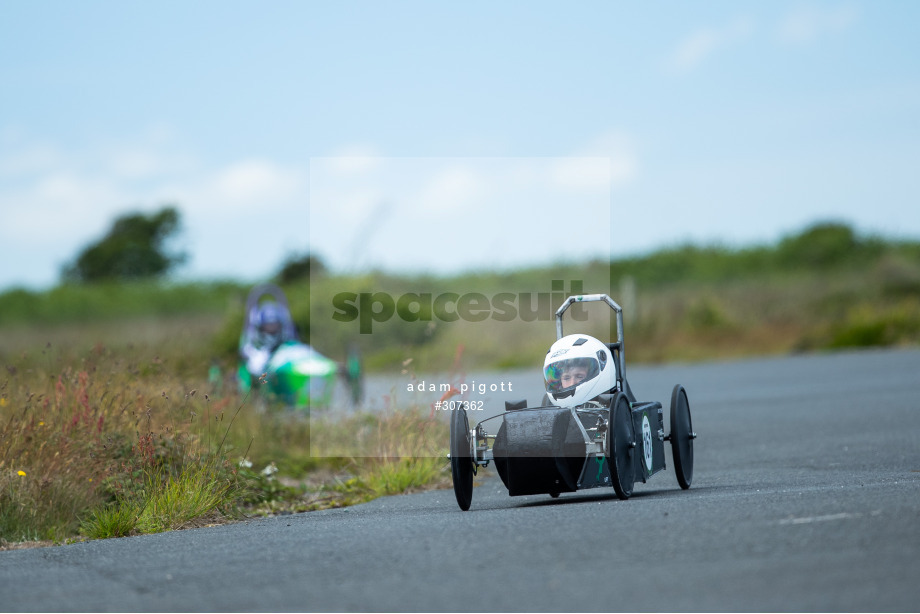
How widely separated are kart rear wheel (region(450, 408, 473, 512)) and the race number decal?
139cm

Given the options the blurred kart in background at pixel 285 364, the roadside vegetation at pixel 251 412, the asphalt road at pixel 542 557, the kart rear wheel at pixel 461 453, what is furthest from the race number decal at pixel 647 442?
the blurred kart in background at pixel 285 364

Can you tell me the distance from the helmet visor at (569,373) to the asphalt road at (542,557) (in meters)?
0.87

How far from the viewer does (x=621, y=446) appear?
27.0 ft

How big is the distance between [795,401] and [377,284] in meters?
19.2

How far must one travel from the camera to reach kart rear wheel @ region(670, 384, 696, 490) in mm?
9570

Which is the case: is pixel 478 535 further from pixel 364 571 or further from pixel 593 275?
pixel 593 275

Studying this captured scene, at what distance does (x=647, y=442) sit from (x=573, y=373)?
2.80 feet

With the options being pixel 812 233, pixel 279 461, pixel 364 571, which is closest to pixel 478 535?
pixel 364 571

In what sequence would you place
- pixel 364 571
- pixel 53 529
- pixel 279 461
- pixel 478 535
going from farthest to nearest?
pixel 279 461, pixel 53 529, pixel 478 535, pixel 364 571

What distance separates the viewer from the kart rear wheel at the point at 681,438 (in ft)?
31.4

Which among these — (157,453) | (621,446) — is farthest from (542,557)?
(157,453)

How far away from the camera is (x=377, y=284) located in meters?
35.9

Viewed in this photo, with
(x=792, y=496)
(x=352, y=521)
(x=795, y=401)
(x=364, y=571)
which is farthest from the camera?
(x=795, y=401)

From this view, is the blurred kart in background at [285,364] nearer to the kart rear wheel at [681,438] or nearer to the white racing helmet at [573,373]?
the kart rear wheel at [681,438]
